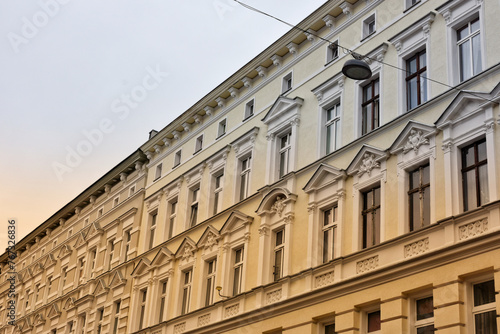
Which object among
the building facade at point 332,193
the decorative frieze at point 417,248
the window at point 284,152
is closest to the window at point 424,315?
the building facade at point 332,193

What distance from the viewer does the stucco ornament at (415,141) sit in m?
20.9

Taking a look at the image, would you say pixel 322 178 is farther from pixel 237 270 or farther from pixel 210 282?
pixel 210 282

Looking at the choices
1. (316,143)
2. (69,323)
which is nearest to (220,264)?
(316,143)

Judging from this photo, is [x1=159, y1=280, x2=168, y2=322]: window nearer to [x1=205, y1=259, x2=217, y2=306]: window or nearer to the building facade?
the building facade

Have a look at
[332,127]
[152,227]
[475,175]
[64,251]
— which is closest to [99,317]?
[152,227]

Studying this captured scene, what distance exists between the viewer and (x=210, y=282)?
2886 cm

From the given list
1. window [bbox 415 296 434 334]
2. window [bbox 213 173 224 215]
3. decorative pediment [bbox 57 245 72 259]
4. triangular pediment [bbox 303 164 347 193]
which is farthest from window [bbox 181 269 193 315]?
decorative pediment [bbox 57 245 72 259]

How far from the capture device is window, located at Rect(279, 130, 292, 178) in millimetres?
26922

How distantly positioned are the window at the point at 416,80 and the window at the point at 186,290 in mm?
12381

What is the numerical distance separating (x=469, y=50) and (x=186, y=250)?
48.3 feet

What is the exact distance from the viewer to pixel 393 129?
2208cm

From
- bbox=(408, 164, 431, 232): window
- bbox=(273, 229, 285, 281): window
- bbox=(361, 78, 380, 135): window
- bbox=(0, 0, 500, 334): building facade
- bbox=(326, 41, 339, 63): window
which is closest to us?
bbox=(0, 0, 500, 334): building facade

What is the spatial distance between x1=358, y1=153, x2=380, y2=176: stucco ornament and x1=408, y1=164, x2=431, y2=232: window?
1.36 meters

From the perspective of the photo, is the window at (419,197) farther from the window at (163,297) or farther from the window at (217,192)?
the window at (163,297)
